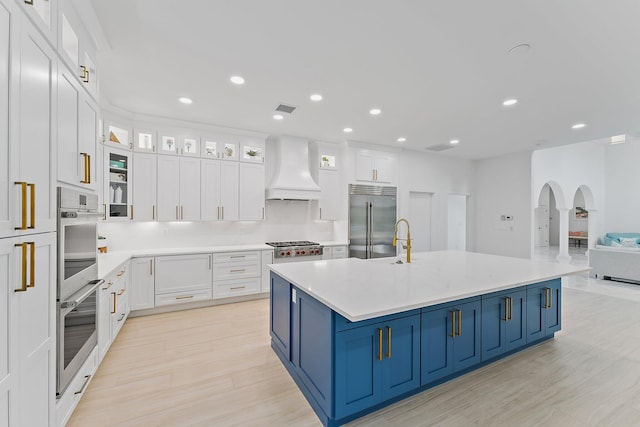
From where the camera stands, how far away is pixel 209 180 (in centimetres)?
450

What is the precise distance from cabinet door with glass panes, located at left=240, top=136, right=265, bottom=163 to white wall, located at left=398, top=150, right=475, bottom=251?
3009 mm

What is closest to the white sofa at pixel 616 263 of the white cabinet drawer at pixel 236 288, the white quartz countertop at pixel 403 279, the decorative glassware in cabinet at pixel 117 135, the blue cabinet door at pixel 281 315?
the white quartz countertop at pixel 403 279

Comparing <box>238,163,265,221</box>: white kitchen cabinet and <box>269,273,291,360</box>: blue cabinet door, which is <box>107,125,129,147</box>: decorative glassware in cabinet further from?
<box>269,273,291,360</box>: blue cabinet door

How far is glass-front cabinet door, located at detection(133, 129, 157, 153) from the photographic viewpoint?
4.06 meters

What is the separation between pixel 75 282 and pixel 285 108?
2901 mm

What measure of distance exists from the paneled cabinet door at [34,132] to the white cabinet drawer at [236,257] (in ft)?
9.08

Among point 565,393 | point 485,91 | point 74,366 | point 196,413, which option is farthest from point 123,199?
point 565,393

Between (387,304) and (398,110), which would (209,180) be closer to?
(398,110)

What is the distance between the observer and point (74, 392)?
1.90 meters

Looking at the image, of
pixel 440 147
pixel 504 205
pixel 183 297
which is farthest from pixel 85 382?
pixel 504 205

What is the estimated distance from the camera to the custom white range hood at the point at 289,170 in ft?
16.1

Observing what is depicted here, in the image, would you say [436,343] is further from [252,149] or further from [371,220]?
[252,149]

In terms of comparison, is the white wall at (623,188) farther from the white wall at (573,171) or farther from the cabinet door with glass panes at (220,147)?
the cabinet door with glass panes at (220,147)

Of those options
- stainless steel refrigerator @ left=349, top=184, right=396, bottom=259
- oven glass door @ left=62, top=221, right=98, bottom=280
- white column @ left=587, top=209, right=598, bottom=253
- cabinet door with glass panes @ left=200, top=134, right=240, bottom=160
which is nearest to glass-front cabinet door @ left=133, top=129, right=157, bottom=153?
cabinet door with glass panes @ left=200, top=134, right=240, bottom=160
